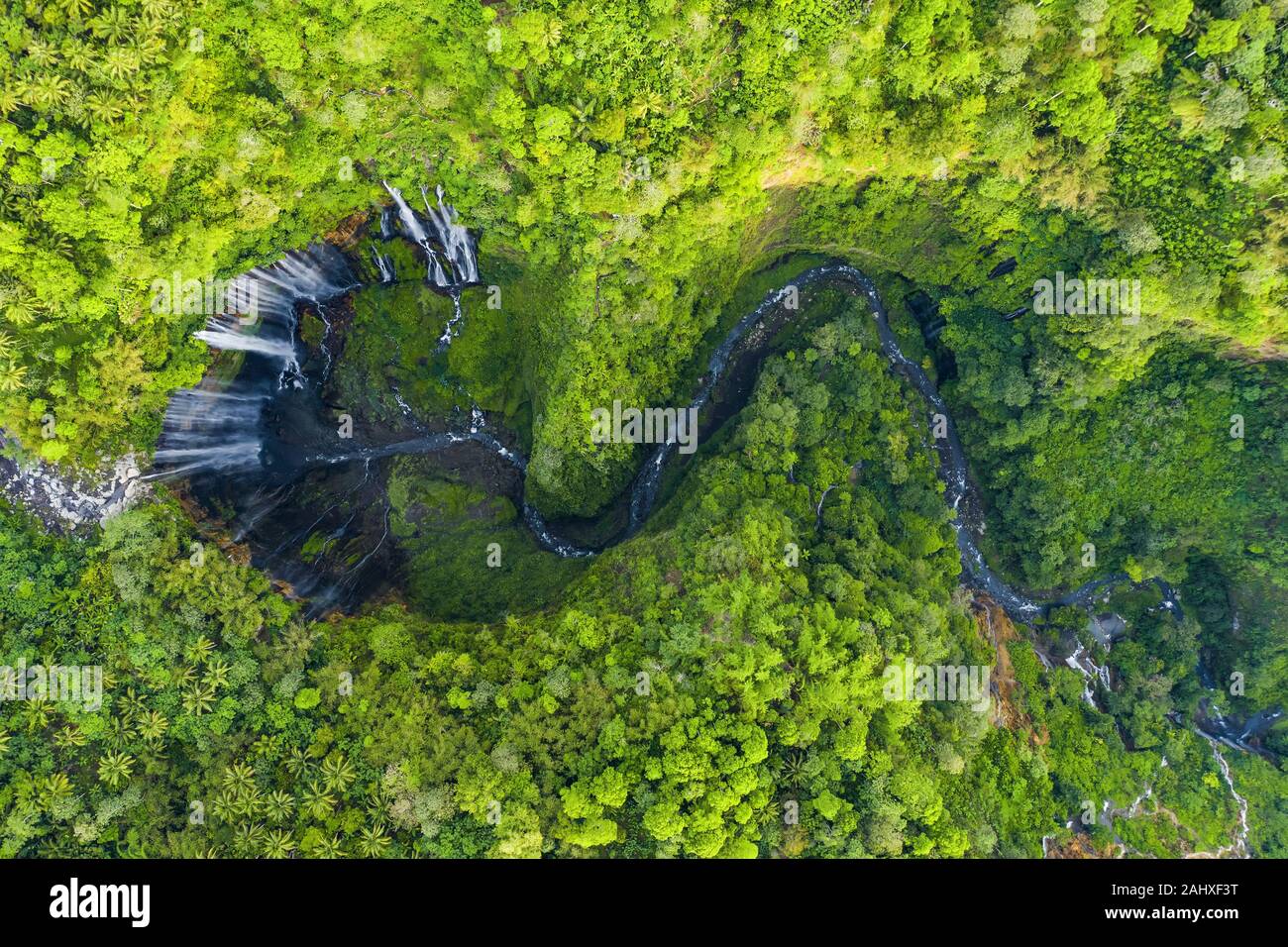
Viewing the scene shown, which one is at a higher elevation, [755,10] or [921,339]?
[755,10]

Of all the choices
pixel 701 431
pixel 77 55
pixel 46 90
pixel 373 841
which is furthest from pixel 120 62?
pixel 373 841

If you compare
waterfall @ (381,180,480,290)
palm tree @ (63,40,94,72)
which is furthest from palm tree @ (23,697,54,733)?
waterfall @ (381,180,480,290)

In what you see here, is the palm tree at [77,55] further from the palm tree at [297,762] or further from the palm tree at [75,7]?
the palm tree at [297,762]

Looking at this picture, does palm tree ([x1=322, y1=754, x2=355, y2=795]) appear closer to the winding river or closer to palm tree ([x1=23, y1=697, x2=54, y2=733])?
the winding river

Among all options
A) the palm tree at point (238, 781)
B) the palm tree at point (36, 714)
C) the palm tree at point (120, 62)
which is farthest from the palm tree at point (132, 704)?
the palm tree at point (120, 62)

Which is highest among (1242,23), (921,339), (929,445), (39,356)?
(1242,23)

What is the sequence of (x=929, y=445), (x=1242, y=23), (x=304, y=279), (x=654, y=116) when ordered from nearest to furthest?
(x=1242, y=23), (x=654, y=116), (x=304, y=279), (x=929, y=445)

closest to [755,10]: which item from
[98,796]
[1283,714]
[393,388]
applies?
[393,388]

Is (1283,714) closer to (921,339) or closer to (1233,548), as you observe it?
(1233,548)
